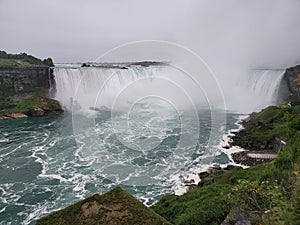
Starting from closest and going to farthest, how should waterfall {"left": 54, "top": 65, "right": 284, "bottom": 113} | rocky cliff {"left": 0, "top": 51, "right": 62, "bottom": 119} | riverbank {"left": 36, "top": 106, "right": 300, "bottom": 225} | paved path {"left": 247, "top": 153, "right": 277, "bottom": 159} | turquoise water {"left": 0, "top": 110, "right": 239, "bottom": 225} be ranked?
riverbank {"left": 36, "top": 106, "right": 300, "bottom": 225}, turquoise water {"left": 0, "top": 110, "right": 239, "bottom": 225}, paved path {"left": 247, "top": 153, "right": 277, "bottom": 159}, waterfall {"left": 54, "top": 65, "right": 284, "bottom": 113}, rocky cliff {"left": 0, "top": 51, "right": 62, "bottom": 119}

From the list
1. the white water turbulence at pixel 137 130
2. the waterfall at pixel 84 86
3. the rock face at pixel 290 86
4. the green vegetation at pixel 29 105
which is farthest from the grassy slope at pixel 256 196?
the green vegetation at pixel 29 105

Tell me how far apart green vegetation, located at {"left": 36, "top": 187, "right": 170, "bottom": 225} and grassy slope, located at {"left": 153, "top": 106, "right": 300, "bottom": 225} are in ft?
5.41

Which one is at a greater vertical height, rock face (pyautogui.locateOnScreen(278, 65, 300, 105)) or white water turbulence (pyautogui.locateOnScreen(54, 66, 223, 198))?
rock face (pyautogui.locateOnScreen(278, 65, 300, 105))

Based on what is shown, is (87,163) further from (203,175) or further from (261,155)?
(261,155)

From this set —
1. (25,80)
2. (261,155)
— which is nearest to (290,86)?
(261,155)

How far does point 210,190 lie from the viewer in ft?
28.1

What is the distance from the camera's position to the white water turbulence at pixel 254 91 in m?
29.3

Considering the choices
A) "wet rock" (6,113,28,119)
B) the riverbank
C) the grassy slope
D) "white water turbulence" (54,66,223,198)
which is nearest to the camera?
the grassy slope

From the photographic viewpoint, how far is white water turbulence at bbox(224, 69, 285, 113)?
29297 mm

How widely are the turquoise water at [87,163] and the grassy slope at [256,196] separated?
2.65 metres

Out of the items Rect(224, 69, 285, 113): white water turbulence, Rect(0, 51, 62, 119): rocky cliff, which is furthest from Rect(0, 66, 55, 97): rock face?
Rect(224, 69, 285, 113): white water turbulence

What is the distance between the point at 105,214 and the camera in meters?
5.25

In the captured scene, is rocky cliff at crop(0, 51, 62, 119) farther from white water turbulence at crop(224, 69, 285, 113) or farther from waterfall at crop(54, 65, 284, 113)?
white water turbulence at crop(224, 69, 285, 113)

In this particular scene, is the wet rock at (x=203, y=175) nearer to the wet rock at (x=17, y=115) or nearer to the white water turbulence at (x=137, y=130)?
the white water turbulence at (x=137, y=130)
